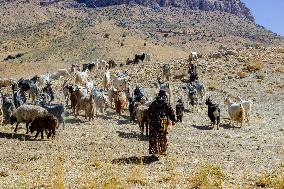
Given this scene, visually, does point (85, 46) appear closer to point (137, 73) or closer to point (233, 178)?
point (137, 73)

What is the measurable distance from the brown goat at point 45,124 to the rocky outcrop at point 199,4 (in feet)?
463

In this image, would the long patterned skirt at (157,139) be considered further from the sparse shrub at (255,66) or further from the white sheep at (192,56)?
the white sheep at (192,56)

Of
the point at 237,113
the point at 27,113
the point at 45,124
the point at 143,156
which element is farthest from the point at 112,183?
the point at 237,113

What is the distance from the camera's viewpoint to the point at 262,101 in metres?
29.6

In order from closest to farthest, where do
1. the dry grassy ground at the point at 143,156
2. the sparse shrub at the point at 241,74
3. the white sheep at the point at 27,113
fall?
1. the dry grassy ground at the point at 143,156
2. the white sheep at the point at 27,113
3. the sparse shrub at the point at 241,74

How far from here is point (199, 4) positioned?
573ft

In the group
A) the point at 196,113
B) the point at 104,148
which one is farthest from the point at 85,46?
the point at 104,148

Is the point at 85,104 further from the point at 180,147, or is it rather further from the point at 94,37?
the point at 94,37

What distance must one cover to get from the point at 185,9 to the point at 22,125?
148093 millimetres

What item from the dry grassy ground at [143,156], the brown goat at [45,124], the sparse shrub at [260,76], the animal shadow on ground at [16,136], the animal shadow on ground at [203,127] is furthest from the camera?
the sparse shrub at [260,76]

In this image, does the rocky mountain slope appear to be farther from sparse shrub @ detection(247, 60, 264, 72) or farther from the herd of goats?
→ the herd of goats

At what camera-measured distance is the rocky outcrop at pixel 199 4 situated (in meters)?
161

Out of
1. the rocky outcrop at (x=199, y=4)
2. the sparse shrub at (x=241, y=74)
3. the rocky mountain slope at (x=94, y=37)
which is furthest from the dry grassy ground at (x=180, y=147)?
the rocky outcrop at (x=199, y=4)

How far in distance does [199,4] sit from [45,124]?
16262 centimetres
